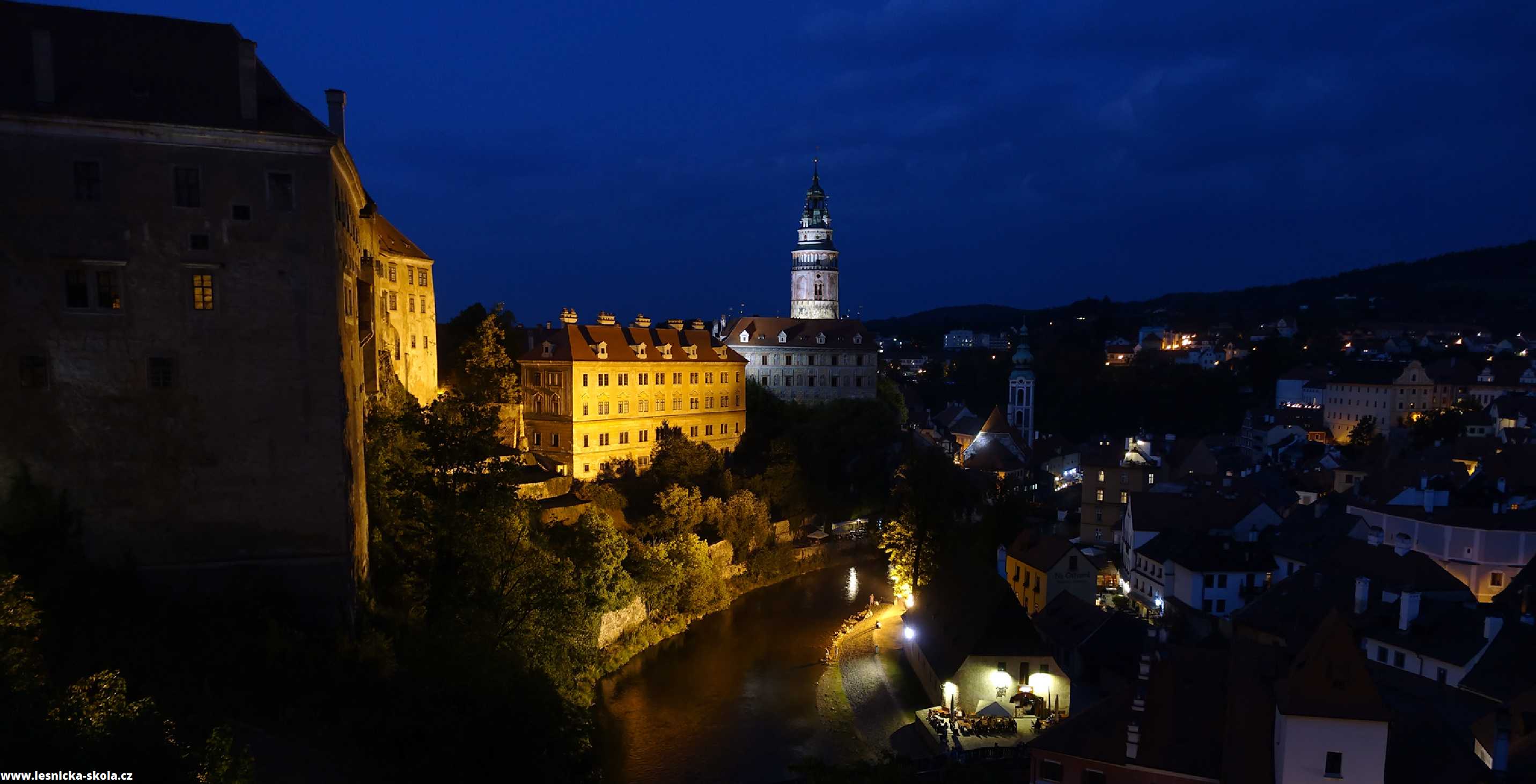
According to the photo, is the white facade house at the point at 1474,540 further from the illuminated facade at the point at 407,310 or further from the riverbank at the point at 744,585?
the illuminated facade at the point at 407,310

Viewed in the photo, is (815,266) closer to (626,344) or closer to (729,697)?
(626,344)

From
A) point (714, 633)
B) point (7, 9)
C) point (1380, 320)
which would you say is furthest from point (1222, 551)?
point (1380, 320)

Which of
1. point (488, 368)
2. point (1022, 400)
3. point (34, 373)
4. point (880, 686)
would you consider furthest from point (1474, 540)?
point (1022, 400)

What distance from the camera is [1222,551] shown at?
30.9 metres

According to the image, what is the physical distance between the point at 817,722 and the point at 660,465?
1732 cm

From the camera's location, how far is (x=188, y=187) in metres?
16.3

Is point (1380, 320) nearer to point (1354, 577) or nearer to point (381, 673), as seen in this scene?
point (1354, 577)

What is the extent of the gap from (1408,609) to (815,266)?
6346cm

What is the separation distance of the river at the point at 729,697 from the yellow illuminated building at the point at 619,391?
33.8 ft

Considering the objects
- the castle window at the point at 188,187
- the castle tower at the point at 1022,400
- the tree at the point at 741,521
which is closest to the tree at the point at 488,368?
the tree at the point at 741,521

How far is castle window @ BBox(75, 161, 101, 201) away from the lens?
1577 cm

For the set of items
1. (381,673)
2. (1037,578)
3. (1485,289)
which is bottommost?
(1037,578)

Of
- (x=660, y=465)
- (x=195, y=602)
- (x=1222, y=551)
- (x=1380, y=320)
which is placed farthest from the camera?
(x=1380, y=320)

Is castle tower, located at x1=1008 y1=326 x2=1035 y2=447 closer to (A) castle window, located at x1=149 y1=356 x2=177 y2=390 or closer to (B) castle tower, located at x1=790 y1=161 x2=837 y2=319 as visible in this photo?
(B) castle tower, located at x1=790 y1=161 x2=837 y2=319
